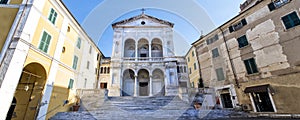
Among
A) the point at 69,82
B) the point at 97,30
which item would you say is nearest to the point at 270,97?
the point at 97,30

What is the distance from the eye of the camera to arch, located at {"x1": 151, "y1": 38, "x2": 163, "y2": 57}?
20.2 meters

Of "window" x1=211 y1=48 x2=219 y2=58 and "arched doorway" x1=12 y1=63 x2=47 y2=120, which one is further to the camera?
"window" x1=211 y1=48 x2=219 y2=58

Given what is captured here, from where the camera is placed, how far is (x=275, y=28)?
33.2ft

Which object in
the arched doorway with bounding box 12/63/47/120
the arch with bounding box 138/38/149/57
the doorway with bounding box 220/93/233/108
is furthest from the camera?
the arch with bounding box 138/38/149/57

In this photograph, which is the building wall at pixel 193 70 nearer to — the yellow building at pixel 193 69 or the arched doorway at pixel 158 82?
the yellow building at pixel 193 69

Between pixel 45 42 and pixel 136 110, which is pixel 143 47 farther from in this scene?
pixel 45 42

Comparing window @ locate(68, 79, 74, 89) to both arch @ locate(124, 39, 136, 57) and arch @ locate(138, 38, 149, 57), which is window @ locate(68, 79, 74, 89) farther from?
arch @ locate(138, 38, 149, 57)

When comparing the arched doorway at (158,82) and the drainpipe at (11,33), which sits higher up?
the drainpipe at (11,33)

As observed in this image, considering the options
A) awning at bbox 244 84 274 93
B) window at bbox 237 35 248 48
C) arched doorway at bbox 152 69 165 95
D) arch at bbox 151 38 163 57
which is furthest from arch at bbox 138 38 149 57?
awning at bbox 244 84 274 93

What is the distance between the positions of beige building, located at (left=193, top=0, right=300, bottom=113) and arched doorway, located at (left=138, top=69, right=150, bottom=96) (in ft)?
28.3

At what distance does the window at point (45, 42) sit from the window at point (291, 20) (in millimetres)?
18103

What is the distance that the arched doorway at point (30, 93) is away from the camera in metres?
8.10

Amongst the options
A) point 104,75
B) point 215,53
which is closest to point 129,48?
point 104,75

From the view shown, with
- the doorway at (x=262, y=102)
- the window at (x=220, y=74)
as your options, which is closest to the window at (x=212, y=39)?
the window at (x=220, y=74)
